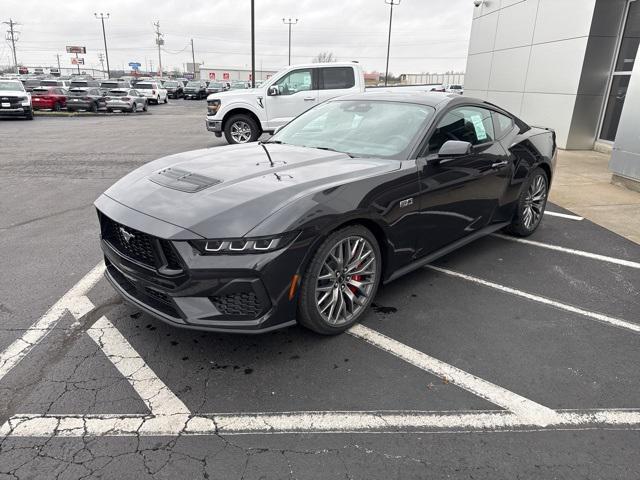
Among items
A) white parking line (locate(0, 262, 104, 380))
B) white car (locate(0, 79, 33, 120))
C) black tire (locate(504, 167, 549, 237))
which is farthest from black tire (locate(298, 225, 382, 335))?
white car (locate(0, 79, 33, 120))

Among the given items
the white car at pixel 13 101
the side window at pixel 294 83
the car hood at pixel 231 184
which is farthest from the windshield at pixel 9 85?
the car hood at pixel 231 184

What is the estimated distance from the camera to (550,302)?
387cm

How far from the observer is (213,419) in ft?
8.16

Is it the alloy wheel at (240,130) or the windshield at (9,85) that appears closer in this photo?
the alloy wheel at (240,130)

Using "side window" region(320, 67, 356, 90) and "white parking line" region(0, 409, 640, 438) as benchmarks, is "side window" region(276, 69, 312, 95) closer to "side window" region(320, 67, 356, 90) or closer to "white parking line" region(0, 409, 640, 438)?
"side window" region(320, 67, 356, 90)

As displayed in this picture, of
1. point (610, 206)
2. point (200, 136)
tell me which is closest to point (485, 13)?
point (200, 136)

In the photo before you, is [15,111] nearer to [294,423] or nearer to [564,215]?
[564,215]

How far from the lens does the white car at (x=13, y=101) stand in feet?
66.0

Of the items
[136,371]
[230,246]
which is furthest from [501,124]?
[136,371]

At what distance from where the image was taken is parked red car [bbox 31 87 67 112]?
2570 cm

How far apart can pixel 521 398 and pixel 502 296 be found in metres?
1.41

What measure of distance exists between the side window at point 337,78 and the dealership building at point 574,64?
16.9ft

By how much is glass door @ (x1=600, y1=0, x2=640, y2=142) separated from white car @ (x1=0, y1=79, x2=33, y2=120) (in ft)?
72.7

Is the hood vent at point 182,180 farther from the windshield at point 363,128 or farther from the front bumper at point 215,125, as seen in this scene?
the front bumper at point 215,125
